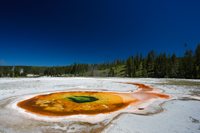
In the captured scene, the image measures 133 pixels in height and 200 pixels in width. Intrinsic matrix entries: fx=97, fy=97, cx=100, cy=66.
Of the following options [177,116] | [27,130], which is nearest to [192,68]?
[177,116]

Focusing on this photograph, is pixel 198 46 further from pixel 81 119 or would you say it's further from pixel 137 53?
pixel 81 119

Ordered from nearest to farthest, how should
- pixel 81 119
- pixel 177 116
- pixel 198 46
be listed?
pixel 81 119 → pixel 177 116 → pixel 198 46

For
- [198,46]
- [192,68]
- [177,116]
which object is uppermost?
[198,46]

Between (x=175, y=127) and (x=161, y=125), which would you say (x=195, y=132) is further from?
(x=161, y=125)

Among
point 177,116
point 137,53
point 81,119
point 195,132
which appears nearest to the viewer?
point 195,132

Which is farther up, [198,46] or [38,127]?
[198,46]

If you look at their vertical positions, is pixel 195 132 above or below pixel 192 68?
below

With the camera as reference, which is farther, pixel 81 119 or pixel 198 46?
pixel 198 46

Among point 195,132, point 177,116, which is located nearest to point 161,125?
point 195,132

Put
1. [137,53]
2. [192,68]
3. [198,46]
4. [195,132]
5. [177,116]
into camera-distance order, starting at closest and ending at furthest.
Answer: [195,132] < [177,116] < [192,68] < [198,46] < [137,53]
